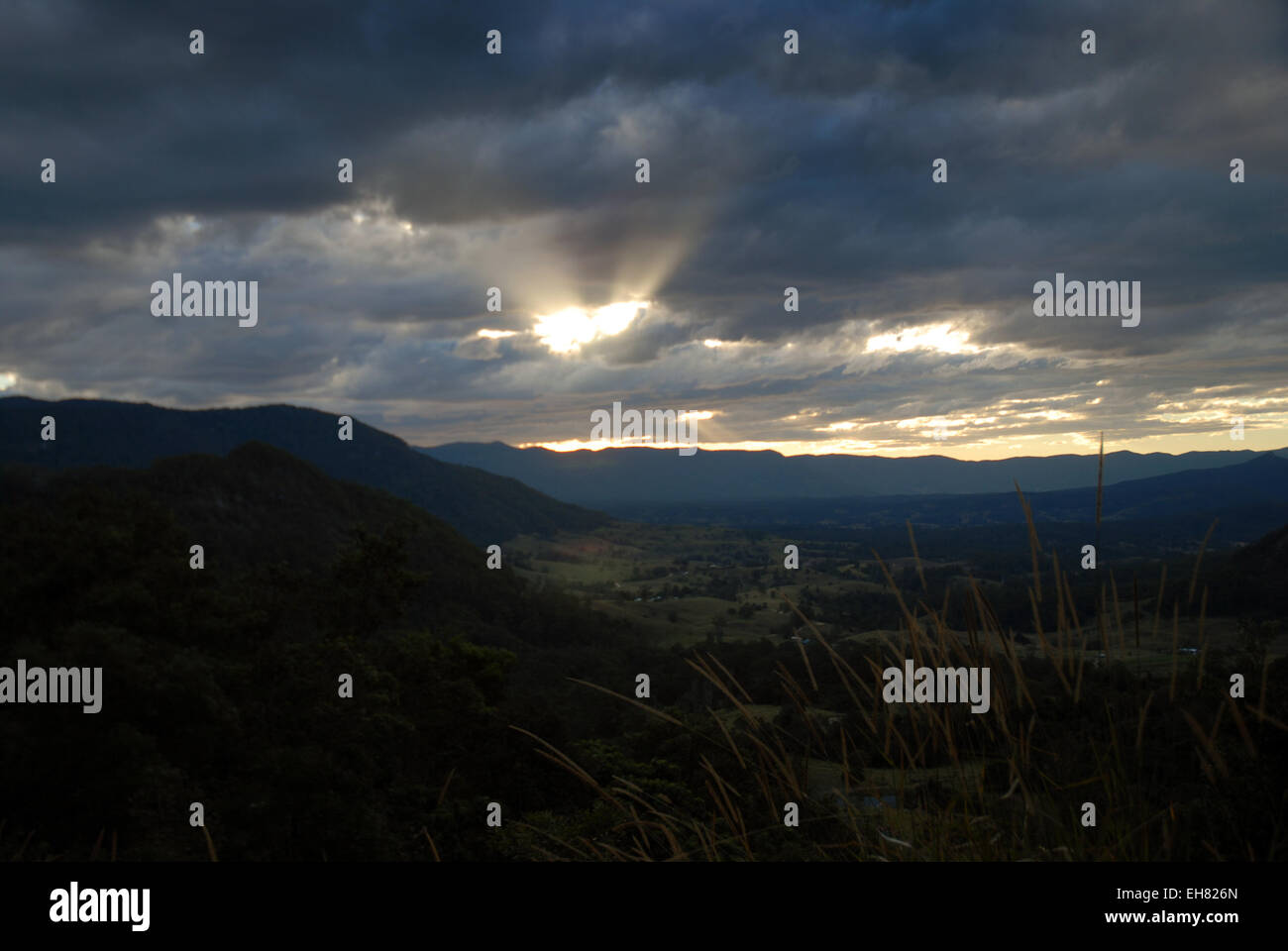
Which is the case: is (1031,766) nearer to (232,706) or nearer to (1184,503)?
(232,706)

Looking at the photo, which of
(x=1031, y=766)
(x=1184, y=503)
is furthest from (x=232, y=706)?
(x=1184, y=503)

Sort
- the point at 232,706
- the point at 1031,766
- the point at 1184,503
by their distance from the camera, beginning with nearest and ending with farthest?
the point at 1031,766, the point at 232,706, the point at 1184,503

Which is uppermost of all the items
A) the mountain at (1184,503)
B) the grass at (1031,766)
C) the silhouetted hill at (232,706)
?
the mountain at (1184,503)

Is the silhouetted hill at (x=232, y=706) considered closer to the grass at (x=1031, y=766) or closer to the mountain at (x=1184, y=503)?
the grass at (x=1031, y=766)

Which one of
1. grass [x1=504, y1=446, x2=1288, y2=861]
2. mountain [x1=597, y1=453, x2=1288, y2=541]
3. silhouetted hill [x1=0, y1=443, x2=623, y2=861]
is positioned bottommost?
silhouetted hill [x1=0, y1=443, x2=623, y2=861]

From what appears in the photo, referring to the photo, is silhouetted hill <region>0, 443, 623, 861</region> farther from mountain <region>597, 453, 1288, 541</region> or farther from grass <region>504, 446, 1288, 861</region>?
mountain <region>597, 453, 1288, 541</region>

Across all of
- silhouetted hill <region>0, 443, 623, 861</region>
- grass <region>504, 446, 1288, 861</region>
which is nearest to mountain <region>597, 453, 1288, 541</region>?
silhouetted hill <region>0, 443, 623, 861</region>

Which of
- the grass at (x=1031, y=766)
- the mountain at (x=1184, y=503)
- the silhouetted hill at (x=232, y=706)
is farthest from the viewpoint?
the mountain at (x=1184, y=503)

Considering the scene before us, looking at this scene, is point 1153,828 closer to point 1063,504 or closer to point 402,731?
point 402,731

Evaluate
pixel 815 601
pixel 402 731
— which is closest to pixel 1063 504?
pixel 815 601

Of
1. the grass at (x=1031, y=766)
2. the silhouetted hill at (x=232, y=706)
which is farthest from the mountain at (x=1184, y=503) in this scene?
the grass at (x=1031, y=766)

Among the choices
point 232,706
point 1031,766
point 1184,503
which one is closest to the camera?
point 1031,766
